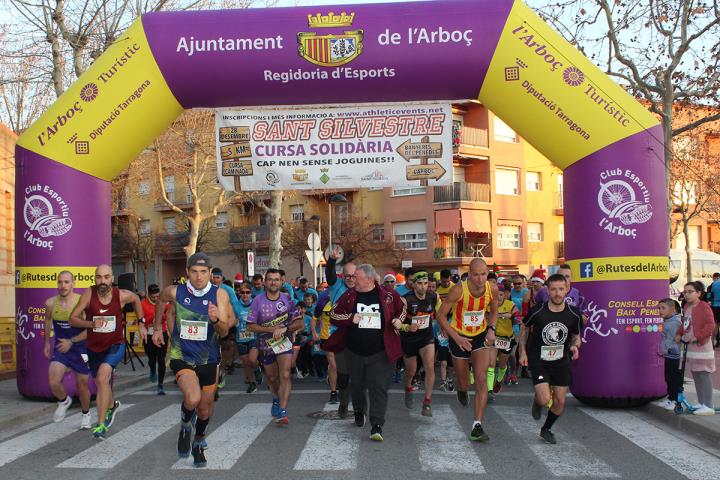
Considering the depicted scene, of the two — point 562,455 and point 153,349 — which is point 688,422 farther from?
point 153,349

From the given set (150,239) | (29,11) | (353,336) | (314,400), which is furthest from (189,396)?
(150,239)

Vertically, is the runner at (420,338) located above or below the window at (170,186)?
below

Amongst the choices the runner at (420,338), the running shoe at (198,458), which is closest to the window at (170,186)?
the runner at (420,338)

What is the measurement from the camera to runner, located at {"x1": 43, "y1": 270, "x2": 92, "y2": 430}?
8.81m

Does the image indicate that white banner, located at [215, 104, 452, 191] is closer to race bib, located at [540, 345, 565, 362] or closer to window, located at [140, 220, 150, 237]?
race bib, located at [540, 345, 565, 362]

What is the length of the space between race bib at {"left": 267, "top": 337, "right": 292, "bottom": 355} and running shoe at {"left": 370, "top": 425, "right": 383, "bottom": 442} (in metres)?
1.69

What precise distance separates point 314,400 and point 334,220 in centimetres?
3553

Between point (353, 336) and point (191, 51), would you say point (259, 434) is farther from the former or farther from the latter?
point (191, 51)

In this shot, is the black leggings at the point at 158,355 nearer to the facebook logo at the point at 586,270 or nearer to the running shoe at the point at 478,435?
the running shoe at the point at 478,435

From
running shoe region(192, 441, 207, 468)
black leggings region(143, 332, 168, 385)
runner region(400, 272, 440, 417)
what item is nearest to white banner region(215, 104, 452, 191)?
→ runner region(400, 272, 440, 417)

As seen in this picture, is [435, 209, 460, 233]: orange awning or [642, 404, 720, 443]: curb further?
[435, 209, 460, 233]: orange awning

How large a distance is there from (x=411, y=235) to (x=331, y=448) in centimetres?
3618

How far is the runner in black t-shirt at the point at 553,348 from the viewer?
25.8ft

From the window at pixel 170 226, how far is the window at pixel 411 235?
1758cm
